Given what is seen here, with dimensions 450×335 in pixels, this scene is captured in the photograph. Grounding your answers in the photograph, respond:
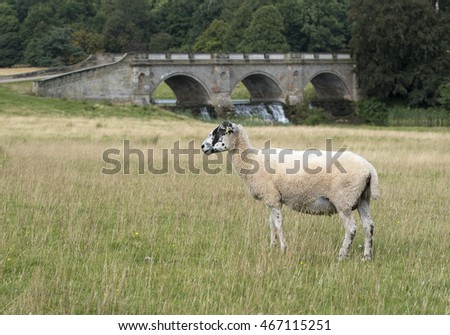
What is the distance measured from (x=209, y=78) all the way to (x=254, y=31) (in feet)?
68.2

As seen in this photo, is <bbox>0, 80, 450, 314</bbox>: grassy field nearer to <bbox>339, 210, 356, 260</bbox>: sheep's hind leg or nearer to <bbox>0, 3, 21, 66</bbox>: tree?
<bbox>339, 210, 356, 260</bbox>: sheep's hind leg

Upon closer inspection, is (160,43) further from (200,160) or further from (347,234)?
(347,234)

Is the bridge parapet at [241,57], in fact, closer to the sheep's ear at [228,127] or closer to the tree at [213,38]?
the tree at [213,38]

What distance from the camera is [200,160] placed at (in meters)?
23.0

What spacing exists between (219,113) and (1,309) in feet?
191

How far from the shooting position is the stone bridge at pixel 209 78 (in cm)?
6109

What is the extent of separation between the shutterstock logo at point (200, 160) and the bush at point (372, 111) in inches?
1584

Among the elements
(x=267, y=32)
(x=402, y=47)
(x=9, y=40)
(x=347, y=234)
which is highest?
(x=267, y=32)

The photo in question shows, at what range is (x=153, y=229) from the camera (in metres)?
11.6

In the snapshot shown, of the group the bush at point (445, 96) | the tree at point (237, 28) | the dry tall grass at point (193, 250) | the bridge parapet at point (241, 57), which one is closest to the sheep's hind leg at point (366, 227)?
the dry tall grass at point (193, 250)

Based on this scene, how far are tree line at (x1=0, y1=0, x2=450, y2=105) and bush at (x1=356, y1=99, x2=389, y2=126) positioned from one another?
106 centimetres

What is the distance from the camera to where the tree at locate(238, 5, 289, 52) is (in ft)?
282

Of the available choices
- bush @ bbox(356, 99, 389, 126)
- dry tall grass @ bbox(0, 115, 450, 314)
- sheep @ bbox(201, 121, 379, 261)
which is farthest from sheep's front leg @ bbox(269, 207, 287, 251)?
bush @ bbox(356, 99, 389, 126)

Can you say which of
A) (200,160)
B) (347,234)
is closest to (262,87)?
(200,160)
